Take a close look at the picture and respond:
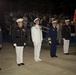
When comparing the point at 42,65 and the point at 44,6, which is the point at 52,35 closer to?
the point at 42,65

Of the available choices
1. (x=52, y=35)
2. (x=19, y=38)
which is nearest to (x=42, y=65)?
(x=19, y=38)

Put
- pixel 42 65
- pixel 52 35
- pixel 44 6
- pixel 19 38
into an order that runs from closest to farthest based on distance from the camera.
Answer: pixel 19 38 < pixel 42 65 < pixel 52 35 < pixel 44 6

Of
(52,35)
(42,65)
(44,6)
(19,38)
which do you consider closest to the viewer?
(19,38)

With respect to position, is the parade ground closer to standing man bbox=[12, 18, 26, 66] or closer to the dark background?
standing man bbox=[12, 18, 26, 66]

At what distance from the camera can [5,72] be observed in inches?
345

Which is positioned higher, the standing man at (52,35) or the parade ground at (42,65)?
the standing man at (52,35)

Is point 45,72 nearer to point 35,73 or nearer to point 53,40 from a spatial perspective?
point 35,73

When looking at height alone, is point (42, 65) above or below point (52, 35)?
below

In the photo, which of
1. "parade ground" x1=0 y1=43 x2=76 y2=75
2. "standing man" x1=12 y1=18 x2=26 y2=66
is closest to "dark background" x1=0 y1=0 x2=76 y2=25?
"parade ground" x1=0 y1=43 x2=76 y2=75

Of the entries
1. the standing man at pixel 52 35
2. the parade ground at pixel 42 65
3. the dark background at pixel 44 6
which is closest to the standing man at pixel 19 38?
the parade ground at pixel 42 65

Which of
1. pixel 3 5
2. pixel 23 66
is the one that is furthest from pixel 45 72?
pixel 3 5

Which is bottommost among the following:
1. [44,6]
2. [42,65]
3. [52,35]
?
[42,65]

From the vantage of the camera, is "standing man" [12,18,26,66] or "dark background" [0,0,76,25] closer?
"standing man" [12,18,26,66]

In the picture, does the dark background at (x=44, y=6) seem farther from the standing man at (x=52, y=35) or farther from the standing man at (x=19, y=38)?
the standing man at (x=19, y=38)
